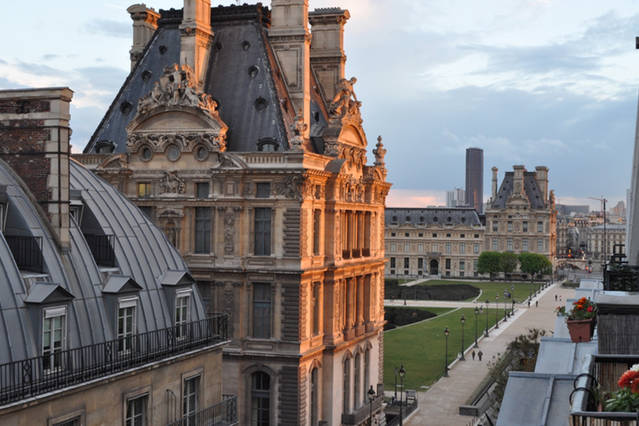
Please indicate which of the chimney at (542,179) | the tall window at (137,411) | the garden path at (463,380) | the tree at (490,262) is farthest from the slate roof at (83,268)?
the chimney at (542,179)

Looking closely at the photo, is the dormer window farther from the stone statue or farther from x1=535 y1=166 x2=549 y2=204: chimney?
x1=535 y1=166 x2=549 y2=204: chimney

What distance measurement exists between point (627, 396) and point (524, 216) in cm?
18300

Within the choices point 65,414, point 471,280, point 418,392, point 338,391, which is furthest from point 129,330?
point 471,280

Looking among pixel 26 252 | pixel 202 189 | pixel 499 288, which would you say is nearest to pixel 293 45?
pixel 202 189

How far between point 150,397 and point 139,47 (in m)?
34.7

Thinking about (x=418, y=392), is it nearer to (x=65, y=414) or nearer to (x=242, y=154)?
(x=242, y=154)

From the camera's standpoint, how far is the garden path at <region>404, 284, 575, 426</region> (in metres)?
57.9

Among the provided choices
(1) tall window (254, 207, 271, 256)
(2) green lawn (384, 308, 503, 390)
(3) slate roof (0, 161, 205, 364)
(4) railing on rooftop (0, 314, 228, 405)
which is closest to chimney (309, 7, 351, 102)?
(1) tall window (254, 207, 271, 256)

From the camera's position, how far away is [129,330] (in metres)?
25.7

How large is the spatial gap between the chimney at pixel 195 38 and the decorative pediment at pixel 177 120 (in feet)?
6.61

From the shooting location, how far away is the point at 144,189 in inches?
1893

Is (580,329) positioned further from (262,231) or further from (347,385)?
(347,385)

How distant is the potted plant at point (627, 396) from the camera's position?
431 inches

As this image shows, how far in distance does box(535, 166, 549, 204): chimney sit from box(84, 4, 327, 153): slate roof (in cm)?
14368
